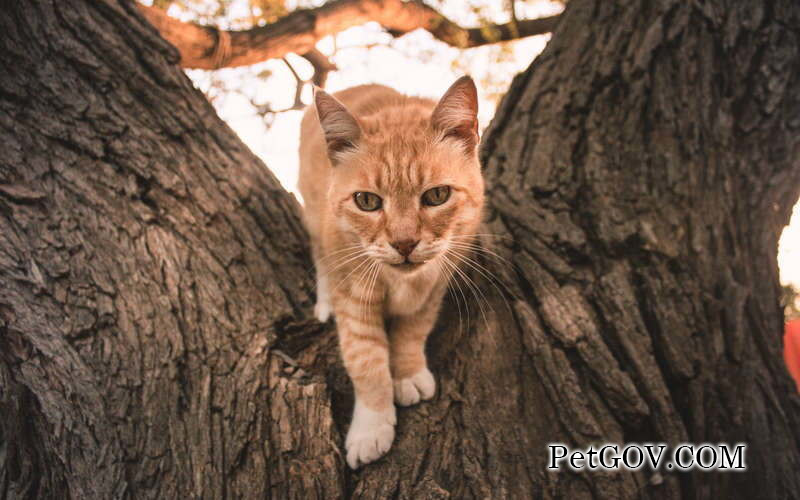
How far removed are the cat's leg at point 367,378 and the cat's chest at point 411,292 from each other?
0.09 meters

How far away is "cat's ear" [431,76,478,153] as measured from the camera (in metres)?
1.78

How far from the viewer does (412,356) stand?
1.83m

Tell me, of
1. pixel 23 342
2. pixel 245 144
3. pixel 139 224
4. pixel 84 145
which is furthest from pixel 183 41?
pixel 23 342

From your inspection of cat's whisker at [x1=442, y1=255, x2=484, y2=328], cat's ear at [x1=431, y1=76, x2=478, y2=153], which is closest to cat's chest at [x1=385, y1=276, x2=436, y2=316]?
cat's whisker at [x1=442, y1=255, x2=484, y2=328]

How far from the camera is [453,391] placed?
1612 mm

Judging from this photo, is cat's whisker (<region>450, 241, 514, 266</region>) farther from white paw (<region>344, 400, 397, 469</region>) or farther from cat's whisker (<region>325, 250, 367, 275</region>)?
white paw (<region>344, 400, 397, 469</region>)

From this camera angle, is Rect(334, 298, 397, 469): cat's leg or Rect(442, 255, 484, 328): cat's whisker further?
Rect(442, 255, 484, 328): cat's whisker

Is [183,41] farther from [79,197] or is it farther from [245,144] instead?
[79,197]

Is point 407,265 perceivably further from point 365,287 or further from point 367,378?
point 367,378

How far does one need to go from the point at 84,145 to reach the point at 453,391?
1.55 metres

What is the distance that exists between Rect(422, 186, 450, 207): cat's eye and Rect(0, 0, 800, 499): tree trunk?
12.2 inches

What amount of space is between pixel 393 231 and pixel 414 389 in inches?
23.2

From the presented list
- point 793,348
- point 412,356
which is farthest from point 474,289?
point 793,348

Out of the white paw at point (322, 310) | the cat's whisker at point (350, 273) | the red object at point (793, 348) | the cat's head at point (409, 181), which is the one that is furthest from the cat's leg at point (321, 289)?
the red object at point (793, 348)
